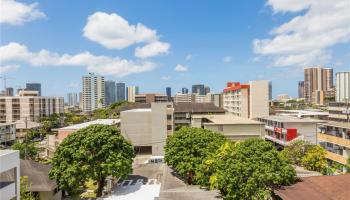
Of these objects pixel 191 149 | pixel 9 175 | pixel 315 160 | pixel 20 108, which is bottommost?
pixel 315 160

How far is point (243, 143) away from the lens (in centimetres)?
2212

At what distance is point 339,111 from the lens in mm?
75125

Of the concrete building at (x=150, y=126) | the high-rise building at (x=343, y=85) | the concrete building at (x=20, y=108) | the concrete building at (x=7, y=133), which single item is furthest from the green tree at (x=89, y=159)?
the high-rise building at (x=343, y=85)

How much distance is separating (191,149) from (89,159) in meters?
10.2

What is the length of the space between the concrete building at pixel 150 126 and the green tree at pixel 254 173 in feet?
115

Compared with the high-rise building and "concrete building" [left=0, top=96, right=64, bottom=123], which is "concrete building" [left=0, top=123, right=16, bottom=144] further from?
the high-rise building

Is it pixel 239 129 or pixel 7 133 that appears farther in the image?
pixel 7 133

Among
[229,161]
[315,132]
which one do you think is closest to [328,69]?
[315,132]

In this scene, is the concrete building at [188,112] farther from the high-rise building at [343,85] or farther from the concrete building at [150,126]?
the high-rise building at [343,85]

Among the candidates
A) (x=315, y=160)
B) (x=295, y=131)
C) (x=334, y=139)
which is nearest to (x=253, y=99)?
(x=295, y=131)

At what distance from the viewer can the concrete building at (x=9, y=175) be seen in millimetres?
16641

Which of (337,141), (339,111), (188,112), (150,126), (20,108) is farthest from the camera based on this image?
(20,108)

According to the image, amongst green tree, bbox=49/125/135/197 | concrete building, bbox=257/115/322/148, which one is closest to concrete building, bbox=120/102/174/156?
concrete building, bbox=257/115/322/148

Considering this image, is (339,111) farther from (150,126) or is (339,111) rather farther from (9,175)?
(9,175)
